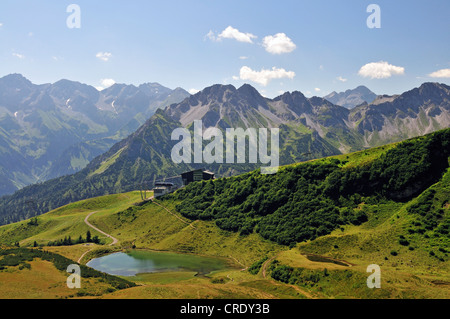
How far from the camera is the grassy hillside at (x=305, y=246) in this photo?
6384 cm

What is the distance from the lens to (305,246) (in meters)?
99.7

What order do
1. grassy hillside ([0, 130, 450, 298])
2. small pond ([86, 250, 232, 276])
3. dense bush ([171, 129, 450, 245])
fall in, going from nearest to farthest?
grassy hillside ([0, 130, 450, 298]) → small pond ([86, 250, 232, 276]) → dense bush ([171, 129, 450, 245])

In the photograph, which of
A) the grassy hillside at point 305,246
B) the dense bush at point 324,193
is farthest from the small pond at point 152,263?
the dense bush at point 324,193

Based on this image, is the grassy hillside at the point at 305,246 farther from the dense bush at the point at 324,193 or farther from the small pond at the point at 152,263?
the small pond at the point at 152,263

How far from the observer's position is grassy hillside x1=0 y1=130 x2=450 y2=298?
63.8 metres

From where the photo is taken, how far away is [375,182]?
11512cm

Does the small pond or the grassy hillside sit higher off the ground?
the grassy hillside

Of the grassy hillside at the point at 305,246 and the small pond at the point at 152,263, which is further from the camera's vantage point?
the small pond at the point at 152,263

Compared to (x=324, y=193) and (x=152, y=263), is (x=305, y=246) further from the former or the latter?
(x=152, y=263)

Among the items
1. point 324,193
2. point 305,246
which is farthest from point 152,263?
point 324,193

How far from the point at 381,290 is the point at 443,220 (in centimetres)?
4521

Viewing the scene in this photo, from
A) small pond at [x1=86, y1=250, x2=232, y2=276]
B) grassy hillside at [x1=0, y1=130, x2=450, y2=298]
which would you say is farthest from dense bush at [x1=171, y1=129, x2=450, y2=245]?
small pond at [x1=86, y1=250, x2=232, y2=276]

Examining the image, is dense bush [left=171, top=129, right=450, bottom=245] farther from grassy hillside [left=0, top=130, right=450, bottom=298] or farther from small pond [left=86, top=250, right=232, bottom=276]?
small pond [left=86, top=250, right=232, bottom=276]
